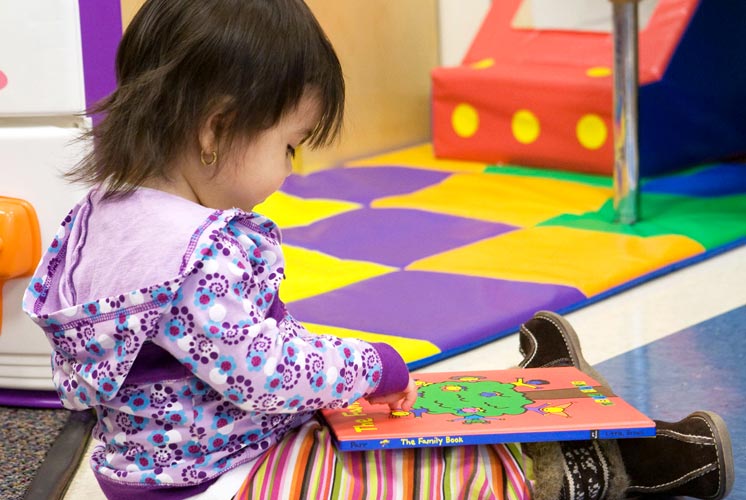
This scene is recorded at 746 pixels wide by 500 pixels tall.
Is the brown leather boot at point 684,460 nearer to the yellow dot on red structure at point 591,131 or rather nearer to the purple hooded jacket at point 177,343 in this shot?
the purple hooded jacket at point 177,343

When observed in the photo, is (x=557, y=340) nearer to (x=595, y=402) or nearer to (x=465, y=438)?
(x=595, y=402)

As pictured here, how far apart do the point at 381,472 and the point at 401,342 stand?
504 millimetres

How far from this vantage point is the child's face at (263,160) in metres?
0.83

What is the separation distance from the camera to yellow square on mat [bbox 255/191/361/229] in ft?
6.80

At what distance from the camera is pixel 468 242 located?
1.87m

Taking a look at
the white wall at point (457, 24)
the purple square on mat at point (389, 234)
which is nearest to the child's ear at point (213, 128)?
the purple square on mat at point (389, 234)

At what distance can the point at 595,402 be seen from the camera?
95 centimetres

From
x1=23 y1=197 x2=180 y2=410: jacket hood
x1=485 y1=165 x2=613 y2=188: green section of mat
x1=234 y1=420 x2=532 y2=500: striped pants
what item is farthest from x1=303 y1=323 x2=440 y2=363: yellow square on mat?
x1=485 y1=165 x2=613 y2=188: green section of mat

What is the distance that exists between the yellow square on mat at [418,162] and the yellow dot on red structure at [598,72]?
1.02ft

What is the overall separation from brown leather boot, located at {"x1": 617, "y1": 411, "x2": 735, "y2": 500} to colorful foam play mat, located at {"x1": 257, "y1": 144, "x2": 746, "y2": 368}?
0.44 meters

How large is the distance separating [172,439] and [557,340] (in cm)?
48

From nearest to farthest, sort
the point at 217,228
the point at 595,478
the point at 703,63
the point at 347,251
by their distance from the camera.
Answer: the point at 217,228
the point at 595,478
the point at 347,251
the point at 703,63

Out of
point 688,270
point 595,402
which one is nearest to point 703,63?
point 688,270

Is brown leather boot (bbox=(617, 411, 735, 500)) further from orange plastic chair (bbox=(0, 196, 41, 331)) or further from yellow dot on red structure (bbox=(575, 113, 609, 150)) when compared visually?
yellow dot on red structure (bbox=(575, 113, 609, 150))
